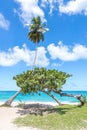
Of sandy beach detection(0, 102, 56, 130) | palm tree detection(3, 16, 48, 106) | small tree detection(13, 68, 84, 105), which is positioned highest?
palm tree detection(3, 16, 48, 106)

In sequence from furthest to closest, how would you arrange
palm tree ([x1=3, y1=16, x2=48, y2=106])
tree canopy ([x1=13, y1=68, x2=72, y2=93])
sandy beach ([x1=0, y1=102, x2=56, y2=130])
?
palm tree ([x1=3, y1=16, x2=48, y2=106])
tree canopy ([x1=13, y1=68, x2=72, y2=93])
sandy beach ([x1=0, y1=102, x2=56, y2=130])

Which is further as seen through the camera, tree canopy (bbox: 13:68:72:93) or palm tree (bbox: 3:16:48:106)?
palm tree (bbox: 3:16:48:106)

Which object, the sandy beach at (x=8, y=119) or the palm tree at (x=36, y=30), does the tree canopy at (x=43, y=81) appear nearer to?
the sandy beach at (x=8, y=119)

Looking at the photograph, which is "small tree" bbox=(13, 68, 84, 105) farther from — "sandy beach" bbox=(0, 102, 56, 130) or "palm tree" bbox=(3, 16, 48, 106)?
"palm tree" bbox=(3, 16, 48, 106)

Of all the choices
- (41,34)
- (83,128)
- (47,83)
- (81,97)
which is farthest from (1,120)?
(41,34)

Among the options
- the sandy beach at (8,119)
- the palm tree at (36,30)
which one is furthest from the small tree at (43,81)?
the palm tree at (36,30)

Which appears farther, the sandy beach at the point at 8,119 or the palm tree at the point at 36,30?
the palm tree at the point at 36,30

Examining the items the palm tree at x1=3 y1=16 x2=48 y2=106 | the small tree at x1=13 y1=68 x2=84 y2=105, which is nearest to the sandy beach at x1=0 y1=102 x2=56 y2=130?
the small tree at x1=13 y1=68 x2=84 y2=105

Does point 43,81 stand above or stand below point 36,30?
below

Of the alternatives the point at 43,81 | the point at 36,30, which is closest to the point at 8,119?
the point at 43,81

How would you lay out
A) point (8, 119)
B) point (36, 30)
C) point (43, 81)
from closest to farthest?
point (8, 119)
point (43, 81)
point (36, 30)

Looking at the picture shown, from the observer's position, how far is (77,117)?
28.7m

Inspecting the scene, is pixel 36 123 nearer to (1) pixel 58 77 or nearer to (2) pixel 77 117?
(2) pixel 77 117

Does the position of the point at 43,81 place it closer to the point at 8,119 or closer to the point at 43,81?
the point at 43,81
